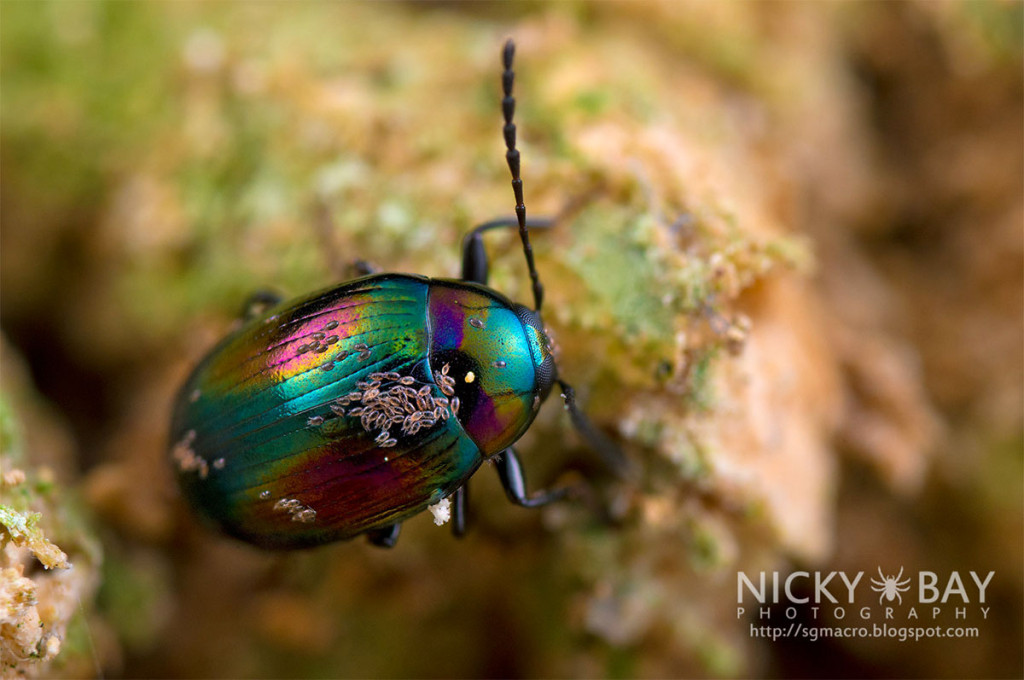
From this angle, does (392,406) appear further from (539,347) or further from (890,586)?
(890,586)

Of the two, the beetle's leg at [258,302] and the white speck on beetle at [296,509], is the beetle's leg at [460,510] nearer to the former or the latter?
the white speck on beetle at [296,509]

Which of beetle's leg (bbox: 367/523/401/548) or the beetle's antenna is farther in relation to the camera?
beetle's leg (bbox: 367/523/401/548)

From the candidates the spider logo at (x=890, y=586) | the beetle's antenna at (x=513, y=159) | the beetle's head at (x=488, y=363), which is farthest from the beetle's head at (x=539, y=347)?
the spider logo at (x=890, y=586)

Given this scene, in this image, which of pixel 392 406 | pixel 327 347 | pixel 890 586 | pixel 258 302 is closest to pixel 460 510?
pixel 392 406

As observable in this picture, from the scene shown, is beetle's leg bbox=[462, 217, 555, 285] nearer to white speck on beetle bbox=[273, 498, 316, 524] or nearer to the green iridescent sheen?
the green iridescent sheen

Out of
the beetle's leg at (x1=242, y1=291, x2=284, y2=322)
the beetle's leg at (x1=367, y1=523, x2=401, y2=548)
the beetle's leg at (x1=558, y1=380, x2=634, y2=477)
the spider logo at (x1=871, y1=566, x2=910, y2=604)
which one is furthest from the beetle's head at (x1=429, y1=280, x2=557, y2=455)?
the spider logo at (x1=871, y1=566, x2=910, y2=604)
